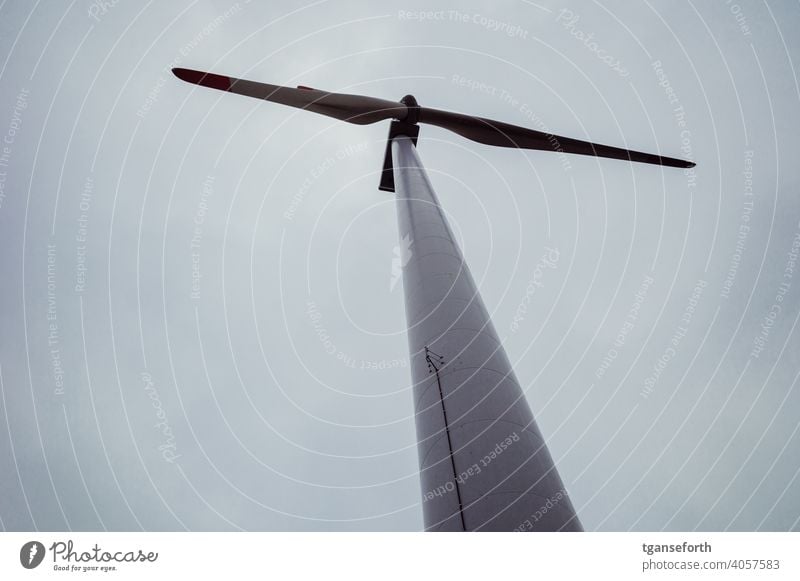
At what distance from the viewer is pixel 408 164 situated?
22500 mm

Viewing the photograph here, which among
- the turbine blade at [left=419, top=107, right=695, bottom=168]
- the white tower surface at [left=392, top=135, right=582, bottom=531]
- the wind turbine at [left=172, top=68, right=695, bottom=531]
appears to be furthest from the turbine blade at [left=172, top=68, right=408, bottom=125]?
the white tower surface at [left=392, top=135, right=582, bottom=531]

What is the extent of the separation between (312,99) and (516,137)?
11.0 meters

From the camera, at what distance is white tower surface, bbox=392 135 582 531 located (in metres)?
8.24

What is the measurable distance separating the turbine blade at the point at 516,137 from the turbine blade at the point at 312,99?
Answer: 2.29 m

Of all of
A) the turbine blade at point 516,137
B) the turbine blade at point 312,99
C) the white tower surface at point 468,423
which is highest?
the turbine blade at point 312,99

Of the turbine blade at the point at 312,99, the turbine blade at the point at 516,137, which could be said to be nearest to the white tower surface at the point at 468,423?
the turbine blade at the point at 312,99

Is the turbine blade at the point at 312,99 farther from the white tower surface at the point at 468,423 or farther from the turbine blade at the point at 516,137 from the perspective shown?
the white tower surface at the point at 468,423

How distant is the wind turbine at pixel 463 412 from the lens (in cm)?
827

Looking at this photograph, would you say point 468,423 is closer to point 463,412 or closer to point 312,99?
point 463,412

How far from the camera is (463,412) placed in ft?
32.0

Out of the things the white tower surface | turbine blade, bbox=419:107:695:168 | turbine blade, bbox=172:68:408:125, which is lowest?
the white tower surface

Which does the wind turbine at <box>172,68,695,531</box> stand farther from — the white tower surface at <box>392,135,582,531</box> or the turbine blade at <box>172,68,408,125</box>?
the turbine blade at <box>172,68,408,125</box>

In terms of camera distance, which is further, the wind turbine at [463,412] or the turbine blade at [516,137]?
the turbine blade at [516,137]

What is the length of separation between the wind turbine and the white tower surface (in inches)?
0.7
